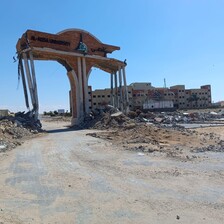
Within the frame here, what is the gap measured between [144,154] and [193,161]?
8.70ft

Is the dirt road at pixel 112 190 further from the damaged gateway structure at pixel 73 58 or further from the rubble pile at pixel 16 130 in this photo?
the damaged gateway structure at pixel 73 58

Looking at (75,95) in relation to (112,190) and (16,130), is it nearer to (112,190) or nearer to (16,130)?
(16,130)

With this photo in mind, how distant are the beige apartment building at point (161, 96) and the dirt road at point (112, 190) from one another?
9372 centimetres

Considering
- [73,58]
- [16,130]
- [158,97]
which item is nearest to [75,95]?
[73,58]

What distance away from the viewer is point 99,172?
34.4ft

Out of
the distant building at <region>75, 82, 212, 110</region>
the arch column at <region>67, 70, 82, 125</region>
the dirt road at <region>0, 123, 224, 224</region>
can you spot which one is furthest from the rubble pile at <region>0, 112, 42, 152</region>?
the distant building at <region>75, 82, 212, 110</region>

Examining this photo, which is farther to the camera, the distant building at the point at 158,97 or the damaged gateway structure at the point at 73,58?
the distant building at the point at 158,97

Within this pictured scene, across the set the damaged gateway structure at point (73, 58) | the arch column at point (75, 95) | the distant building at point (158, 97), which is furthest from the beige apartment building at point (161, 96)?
the arch column at point (75, 95)

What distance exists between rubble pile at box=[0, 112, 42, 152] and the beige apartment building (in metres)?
75.2

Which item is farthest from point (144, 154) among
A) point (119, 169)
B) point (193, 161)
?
point (119, 169)

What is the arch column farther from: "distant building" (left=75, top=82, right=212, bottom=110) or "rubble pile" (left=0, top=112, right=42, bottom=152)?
"distant building" (left=75, top=82, right=212, bottom=110)

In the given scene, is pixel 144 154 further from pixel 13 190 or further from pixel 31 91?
pixel 31 91

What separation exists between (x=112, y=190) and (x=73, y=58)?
3177 centimetres

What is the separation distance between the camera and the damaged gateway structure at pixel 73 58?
33.0m
